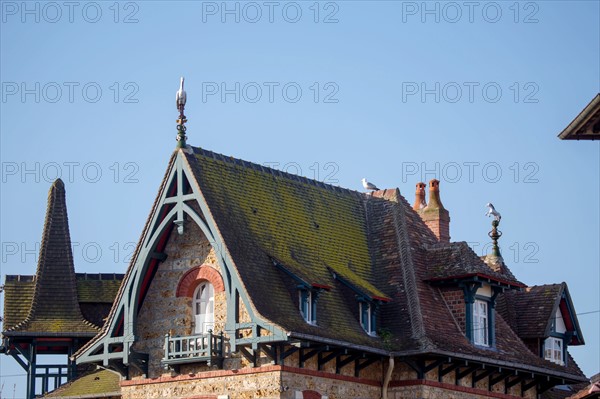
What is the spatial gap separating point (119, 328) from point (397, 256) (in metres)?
9.58

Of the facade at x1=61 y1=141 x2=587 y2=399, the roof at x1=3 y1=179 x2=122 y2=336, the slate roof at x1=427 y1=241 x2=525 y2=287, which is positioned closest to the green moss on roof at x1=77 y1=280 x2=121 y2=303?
the roof at x1=3 y1=179 x2=122 y2=336

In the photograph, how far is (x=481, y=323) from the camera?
53656 mm

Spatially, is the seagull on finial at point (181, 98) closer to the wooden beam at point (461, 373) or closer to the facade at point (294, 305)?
the facade at point (294, 305)

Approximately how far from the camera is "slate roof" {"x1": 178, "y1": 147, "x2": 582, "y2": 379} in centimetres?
4900

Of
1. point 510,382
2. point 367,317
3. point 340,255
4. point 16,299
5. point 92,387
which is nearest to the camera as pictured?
point 367,317

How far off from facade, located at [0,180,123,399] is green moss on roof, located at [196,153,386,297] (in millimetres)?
9639

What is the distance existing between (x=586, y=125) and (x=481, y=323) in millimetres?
17455

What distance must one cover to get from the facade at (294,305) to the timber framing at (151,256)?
0.14 ft

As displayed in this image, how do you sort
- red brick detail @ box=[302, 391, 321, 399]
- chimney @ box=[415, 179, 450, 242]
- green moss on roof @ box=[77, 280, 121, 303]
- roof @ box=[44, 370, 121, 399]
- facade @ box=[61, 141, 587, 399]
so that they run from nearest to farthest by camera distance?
red brick detail @ box=[302, 391, 321, 399], facade @ box=[61, 141, 587, 399], roof @ box=[44, 370, 121, 399], chimney @ box=[415, 179, 450, 242], green moss on roof @ box=[77, 280, 121, 303]

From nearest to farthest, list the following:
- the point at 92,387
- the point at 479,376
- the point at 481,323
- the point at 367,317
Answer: the point at 367,317 < the point at 479,376 < the point at 481,323 < the point at 92,387

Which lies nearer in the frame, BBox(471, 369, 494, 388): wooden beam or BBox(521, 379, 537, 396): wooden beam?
BBox(471, 369, 494, 388): wooden beam

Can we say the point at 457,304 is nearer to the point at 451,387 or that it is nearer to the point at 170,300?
the point at 451,387

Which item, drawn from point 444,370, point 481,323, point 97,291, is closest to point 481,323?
point 481,323

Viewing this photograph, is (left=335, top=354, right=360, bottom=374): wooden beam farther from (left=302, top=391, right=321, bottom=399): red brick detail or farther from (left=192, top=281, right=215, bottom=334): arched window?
(left=192, top=281, right=215, bottom=334): arched window
